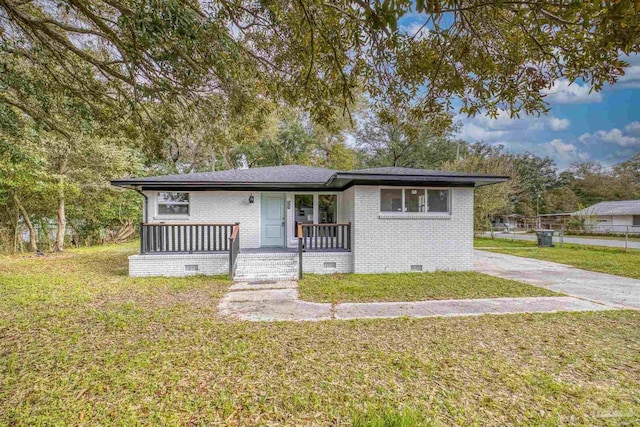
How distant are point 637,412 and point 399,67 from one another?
4.40 meters

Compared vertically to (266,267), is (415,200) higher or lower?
higher

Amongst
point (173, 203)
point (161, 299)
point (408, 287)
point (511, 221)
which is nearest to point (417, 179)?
point (408, 287)

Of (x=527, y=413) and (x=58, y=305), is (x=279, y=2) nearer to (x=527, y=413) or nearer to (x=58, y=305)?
(x=527, y=413)

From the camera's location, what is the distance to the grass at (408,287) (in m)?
6.48

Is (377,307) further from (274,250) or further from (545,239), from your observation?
(545,239)

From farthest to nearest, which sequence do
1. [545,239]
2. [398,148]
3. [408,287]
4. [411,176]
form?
[398,148] → [545,239] → [411,176] → [408,287]

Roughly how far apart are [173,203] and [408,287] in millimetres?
7723

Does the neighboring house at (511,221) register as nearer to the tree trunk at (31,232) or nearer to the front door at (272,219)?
the front door at (272,219)

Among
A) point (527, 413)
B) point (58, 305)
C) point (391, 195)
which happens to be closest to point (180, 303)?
point (58, 305)

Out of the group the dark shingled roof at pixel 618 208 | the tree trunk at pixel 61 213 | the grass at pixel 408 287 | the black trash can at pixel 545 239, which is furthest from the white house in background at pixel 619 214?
the tree trunk at pixel 61 213

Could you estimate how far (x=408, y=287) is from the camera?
23.9 feet

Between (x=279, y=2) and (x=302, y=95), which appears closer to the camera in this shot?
(x=279, y=2)

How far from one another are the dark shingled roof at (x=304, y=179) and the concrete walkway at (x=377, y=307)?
3640 millimetres

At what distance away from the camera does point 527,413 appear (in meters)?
2.65
